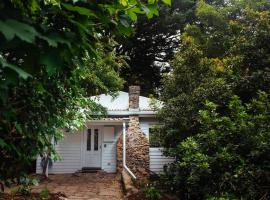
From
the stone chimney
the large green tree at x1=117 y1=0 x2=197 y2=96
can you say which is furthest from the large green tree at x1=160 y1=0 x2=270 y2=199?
the large green tree at x1=117 y1=0 x2=197 y2=96

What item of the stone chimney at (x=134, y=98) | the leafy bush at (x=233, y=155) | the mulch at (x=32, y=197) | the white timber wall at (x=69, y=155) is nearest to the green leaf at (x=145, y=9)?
the leafy bush at (x=233, y=155)

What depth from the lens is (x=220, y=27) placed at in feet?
65.3

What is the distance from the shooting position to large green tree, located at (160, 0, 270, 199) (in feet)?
30.1

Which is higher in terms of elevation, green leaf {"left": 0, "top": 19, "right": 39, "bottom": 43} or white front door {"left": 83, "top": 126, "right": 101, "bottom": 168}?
green leaf {"left": 0, "top": 19, "right": 39, "bottom": 43}

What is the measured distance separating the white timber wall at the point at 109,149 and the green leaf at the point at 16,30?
16056mm

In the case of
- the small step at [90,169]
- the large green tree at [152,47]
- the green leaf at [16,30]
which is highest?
the large green tree at [152,47]

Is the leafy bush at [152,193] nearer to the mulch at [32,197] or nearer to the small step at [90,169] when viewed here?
the mulch at [32,197]

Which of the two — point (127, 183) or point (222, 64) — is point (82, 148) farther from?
point (222, 64)

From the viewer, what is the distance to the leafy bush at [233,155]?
351 inches

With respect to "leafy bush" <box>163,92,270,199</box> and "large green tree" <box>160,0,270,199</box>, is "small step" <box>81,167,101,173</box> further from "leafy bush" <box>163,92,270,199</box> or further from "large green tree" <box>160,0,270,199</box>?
"leafy bush" <box>163,92,270,199</box>

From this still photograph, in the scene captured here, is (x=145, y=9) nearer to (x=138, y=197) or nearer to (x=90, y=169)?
(x=138, y=197)

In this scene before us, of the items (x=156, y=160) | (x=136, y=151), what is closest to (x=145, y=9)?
(x=136, y=151)

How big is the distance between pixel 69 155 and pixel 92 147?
120 centimetres

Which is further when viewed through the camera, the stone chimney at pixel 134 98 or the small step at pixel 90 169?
the small step at pixel 90 169
